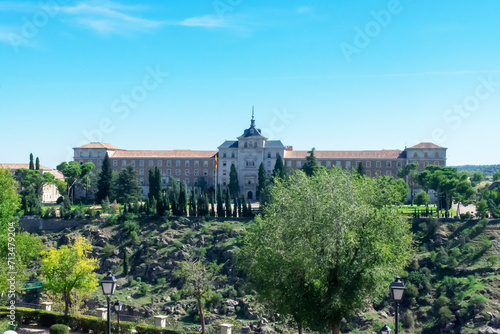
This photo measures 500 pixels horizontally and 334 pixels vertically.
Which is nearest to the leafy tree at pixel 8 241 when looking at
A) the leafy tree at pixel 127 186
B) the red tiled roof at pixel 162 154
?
the leafy tree at pixel 127 186

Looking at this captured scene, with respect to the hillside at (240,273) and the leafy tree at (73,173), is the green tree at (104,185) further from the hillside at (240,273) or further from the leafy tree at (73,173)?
the hillside at (240,273)

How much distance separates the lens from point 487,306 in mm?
34219

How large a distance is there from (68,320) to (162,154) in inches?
2355

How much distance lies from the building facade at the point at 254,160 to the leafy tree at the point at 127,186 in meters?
13.0

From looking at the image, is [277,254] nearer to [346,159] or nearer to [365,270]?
[365,270]

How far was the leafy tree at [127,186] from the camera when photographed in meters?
61.5

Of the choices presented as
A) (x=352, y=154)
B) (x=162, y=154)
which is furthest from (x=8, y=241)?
(x=162, y=154)

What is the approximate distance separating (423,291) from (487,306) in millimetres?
4955

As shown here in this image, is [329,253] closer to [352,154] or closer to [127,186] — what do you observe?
[127,186]

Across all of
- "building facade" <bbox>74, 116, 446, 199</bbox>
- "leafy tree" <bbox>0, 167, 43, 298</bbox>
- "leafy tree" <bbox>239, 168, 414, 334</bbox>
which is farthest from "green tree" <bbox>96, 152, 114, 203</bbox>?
"leafy tree" <bbox>239, 168, 414, 334</bbox>

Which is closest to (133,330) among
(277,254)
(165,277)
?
(277,254)

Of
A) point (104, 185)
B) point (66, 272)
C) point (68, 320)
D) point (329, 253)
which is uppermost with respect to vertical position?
point (104, 185)

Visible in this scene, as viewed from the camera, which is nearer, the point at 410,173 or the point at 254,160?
the point at 410,173

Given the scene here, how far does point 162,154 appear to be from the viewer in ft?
257
